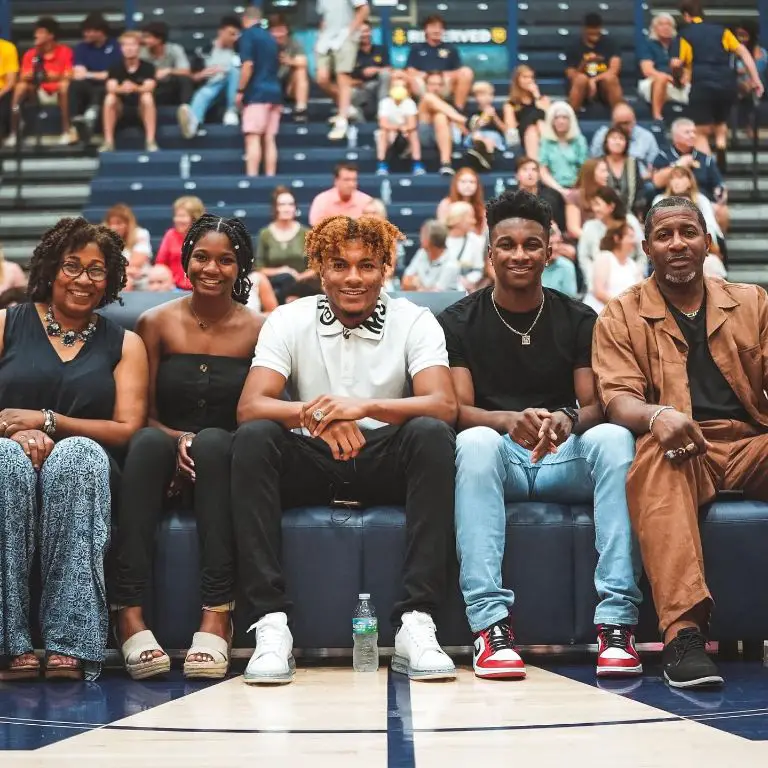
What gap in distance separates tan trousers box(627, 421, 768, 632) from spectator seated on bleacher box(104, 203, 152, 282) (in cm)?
420

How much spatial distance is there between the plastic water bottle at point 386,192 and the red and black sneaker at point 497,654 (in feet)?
18.5

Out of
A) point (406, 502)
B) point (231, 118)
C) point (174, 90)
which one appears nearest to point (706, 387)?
point (406, 502)

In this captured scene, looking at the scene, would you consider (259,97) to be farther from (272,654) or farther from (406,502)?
(272,654)

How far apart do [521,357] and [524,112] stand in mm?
5671

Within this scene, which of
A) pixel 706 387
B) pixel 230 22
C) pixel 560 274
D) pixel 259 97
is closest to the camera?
pixel 706 387

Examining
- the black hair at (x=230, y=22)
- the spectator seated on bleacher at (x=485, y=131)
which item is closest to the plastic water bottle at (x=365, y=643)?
the spectator seated on bleacher at (x=485, y=131)

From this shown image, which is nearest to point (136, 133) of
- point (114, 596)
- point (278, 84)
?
point (278, 84)

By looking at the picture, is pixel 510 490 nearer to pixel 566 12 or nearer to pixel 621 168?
pixel 621 168

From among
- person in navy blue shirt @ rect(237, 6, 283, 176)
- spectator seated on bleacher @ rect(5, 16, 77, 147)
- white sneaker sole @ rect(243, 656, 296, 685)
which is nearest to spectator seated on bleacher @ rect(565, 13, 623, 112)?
person in navy blue shirt @ rect(237, 6, 283, 176)

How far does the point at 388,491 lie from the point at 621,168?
487cm

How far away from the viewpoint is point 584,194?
716 centimetres

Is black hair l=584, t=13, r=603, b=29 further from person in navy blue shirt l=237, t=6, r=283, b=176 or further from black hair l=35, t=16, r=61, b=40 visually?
black hair l=35, t=16, r=61, b=40

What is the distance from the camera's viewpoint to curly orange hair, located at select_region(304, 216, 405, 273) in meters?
3.05

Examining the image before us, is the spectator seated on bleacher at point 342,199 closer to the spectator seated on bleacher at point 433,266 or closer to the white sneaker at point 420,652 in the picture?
the spectator seated on bleacher at point 433,266
